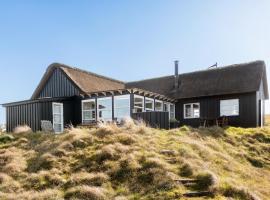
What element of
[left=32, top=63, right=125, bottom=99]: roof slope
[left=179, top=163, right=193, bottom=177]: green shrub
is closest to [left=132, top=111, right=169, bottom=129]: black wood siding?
[left=32, top=63, right=125, bottom=99]: roof slope

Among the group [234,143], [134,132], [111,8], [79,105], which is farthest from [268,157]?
[79,105]

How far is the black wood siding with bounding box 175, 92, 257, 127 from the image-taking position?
2128 cm

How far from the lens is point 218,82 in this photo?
77.4ft

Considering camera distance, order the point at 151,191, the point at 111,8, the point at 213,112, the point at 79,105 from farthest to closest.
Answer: the point at 213,112
the point at 79,105
the point at 111,8
the point at 151,191

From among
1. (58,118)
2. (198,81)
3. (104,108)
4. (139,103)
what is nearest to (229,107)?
(198,81)

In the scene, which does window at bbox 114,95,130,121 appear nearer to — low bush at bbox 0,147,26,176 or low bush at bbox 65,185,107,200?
low bush at bbox 0,147,26,176

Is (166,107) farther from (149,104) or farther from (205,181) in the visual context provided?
(205,181)

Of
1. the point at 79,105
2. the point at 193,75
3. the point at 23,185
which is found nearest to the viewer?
the point at 23,185

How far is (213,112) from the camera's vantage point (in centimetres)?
2269

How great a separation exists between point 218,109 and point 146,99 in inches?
255

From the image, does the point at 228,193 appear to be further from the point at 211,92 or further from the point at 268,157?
the point at 211,92

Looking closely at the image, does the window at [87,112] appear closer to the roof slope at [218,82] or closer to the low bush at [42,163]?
the roof slope at [218,82]

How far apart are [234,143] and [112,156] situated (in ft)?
26.0

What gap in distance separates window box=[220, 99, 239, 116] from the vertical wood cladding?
36.5 feet
